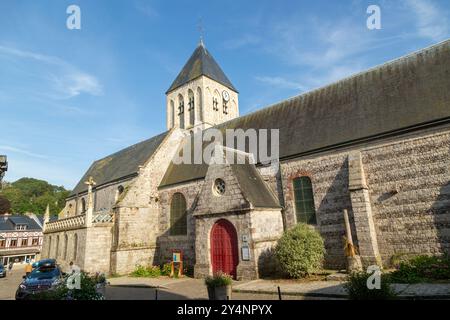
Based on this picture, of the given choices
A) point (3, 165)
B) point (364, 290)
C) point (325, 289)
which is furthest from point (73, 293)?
point (325, 289)

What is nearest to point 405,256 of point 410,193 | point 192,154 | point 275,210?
point 410,193

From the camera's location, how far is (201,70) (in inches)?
1224

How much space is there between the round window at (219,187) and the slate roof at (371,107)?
365 centimetres

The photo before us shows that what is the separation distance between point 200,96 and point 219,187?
17.3m

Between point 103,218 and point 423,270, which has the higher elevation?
point 103,218

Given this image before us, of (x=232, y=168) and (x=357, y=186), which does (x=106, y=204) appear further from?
(x=357, y=186)

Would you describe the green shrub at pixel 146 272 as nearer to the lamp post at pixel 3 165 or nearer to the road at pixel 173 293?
the road at pixel 173 293

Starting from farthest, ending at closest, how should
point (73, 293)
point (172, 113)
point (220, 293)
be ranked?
point (172, 113), point (220, 293), point (73, 293)

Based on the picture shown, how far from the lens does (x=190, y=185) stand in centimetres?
1911

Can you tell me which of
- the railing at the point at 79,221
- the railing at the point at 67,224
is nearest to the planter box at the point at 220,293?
the railing at the point at 79,221

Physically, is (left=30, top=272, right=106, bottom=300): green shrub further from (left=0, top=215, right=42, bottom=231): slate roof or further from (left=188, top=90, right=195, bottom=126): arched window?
(left=0, top=215, right=42, bottom=231): slate roof

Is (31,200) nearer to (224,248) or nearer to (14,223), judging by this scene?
(14,223)

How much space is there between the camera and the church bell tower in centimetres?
2994
